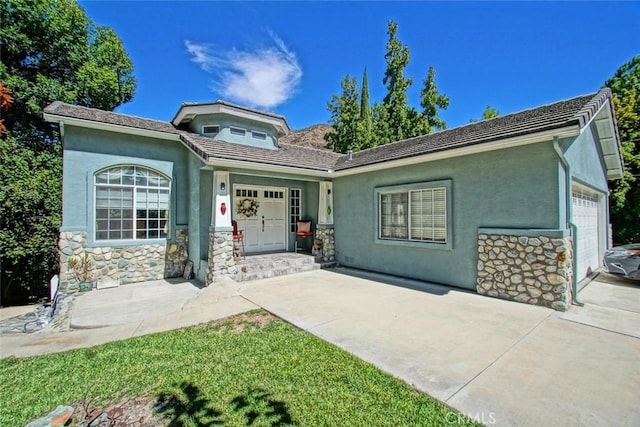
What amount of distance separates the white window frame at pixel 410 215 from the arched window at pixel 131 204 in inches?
304

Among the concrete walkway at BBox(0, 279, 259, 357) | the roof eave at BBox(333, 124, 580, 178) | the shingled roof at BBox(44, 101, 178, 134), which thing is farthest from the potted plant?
the roof eave at BBox(333, 124, 580, 178)

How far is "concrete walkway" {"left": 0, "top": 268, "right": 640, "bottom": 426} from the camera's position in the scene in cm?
309

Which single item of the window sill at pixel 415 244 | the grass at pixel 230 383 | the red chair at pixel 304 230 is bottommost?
the grass at pixel 230 383

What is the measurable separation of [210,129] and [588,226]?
14.3m

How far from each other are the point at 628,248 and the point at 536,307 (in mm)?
6061

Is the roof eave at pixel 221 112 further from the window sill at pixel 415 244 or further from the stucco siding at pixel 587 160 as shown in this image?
the stucco siding at pixel 587 160

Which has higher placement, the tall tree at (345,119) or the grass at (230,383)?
the tall tree at (345,119)

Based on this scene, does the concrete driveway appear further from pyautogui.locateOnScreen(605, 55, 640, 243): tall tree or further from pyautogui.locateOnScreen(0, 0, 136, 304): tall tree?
pyautogui.locateOnScreen(605, 55, 640, 243): tall tree

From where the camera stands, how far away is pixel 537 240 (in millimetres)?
6172

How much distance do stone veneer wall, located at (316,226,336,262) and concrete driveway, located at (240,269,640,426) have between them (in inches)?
135

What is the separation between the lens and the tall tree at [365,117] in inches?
941

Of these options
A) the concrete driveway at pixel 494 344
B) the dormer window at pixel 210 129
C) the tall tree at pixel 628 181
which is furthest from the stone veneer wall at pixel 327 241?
the tall tree at pixel 628 181

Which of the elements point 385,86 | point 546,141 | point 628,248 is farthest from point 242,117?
point 385,86

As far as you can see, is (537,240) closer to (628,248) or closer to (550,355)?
(550,355)
